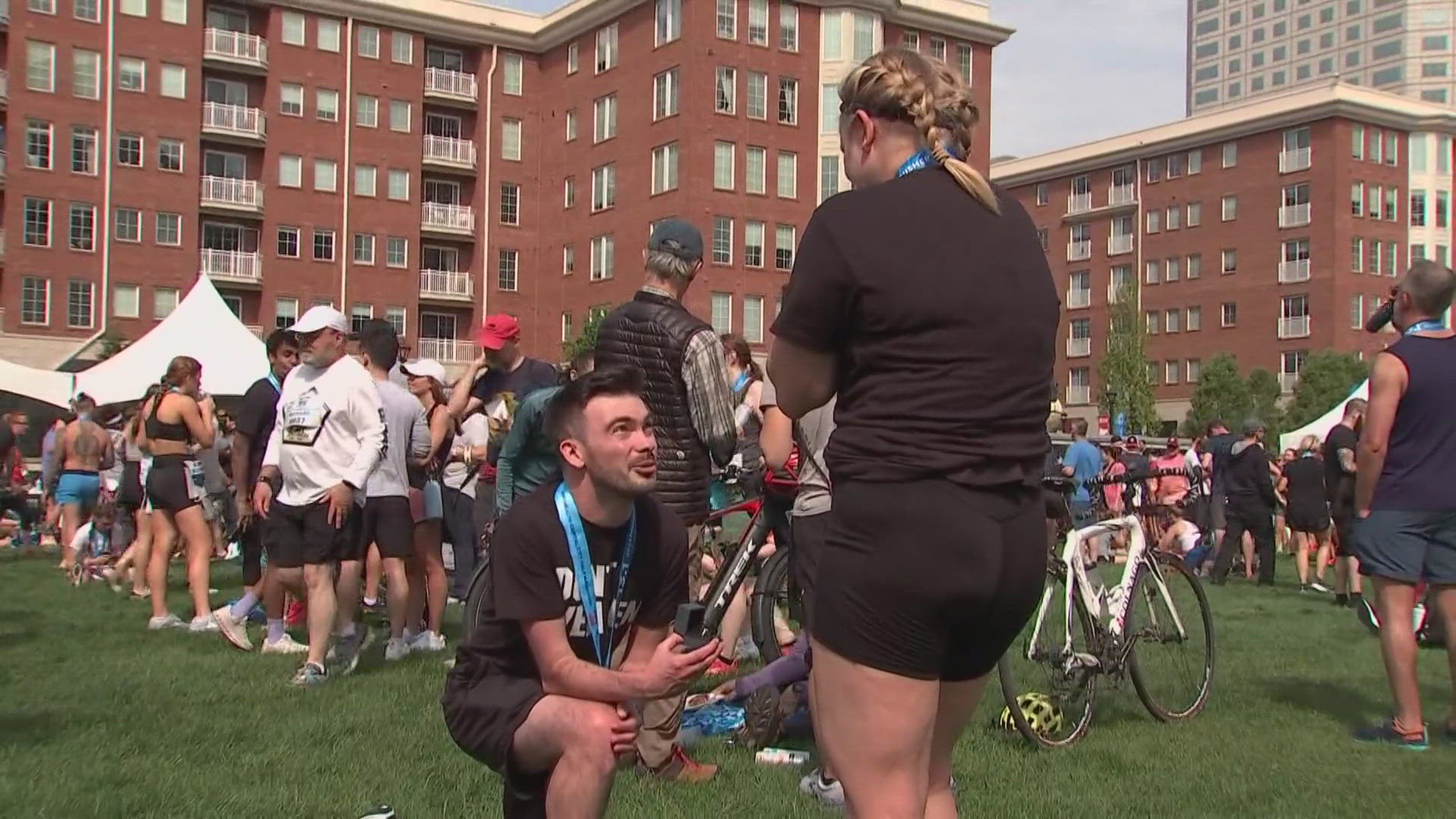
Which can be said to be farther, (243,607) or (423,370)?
(423,370)

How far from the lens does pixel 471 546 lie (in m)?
11.5

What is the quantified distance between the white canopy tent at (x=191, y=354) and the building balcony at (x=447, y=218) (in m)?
36.5

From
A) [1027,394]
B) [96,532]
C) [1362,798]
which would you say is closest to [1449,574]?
Result: [1362,798]

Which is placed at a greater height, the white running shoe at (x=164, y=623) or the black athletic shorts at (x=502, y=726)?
the black athletic shorts at (x=502, y=726)

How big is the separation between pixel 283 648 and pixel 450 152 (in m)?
53.3

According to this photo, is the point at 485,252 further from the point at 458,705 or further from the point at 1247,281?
the point at 458,705

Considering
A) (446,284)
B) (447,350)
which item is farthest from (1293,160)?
(447,350)

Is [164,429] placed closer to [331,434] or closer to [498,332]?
[331,434]

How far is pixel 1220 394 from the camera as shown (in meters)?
67.8

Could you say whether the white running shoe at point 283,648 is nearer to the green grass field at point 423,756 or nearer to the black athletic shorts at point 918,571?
the green grass field at point 423,756

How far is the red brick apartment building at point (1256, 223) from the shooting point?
232 ft

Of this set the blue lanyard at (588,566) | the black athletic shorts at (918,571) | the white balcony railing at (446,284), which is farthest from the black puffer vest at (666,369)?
the white balcony railing at (446,284)

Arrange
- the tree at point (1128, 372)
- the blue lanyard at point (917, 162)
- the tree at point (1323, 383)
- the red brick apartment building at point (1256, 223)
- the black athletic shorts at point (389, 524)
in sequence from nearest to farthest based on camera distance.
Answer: the blue lanyard at point (917, 162)
the black athletic shorts at point (389, 524)
the tree at point (1323, 383)
the tree at point (1128, 372)
the red brick apartment building at point (1256, 223)

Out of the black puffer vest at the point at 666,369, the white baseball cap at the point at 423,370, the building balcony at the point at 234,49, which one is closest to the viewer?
the black puffer vest at the point at 666,369
